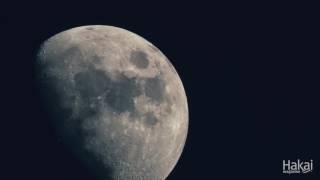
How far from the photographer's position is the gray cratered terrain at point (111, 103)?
18.4 ft

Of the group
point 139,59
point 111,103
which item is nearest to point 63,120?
point 111,103

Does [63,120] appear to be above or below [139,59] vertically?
below

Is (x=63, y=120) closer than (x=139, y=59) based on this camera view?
Yes

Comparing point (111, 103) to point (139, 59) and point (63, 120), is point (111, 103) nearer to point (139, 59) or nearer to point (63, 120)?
point (63, 120)

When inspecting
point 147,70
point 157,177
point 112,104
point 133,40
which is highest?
point 133,40

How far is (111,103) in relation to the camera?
568 cm

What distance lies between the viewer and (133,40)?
657 cm

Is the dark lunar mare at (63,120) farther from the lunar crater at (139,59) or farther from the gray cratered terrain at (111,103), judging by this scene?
the lunar crater at (139,59)

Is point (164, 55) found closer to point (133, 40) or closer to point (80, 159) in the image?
point (133, 40)

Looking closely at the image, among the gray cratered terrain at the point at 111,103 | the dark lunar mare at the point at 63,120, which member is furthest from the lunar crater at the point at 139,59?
the dark lunar mare at the point at 63,120

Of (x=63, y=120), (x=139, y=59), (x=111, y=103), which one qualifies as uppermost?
(x=139, y=59)

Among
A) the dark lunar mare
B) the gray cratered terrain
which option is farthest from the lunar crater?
the dark lunar mare

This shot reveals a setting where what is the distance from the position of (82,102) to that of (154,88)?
3.67 ft

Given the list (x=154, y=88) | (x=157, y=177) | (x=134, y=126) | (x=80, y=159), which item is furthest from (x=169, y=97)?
(x=80, y=159)
